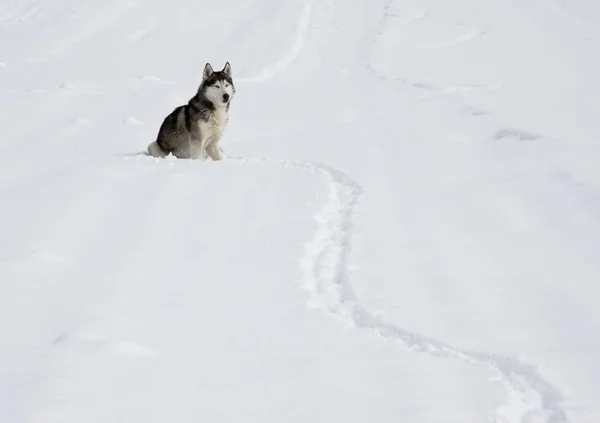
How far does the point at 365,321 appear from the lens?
434 centimetres

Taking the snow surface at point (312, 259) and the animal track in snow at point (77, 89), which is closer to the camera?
the snow surface at point (312, 259)

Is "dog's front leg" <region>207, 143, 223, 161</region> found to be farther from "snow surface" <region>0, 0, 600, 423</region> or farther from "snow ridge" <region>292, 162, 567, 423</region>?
"snow ridge" <region>292, 162, 567, 423</region>

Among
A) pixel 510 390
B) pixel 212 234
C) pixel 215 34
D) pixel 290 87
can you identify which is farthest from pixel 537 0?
pixel 510 390

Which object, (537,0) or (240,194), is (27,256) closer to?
(240,194)

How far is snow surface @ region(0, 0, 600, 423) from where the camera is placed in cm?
346

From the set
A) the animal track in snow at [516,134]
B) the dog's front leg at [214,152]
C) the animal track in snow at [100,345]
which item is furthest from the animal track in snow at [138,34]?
Answer: the animal track in snow at [100,345]

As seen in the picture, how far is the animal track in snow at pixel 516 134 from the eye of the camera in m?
8.52

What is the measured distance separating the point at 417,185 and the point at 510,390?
3966mm

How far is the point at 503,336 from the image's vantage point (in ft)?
13.4

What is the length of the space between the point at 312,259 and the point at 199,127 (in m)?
3.90

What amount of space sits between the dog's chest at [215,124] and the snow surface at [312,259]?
0.50 m

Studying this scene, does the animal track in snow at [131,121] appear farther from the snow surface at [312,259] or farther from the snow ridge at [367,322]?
the snow ridge at [367,322]

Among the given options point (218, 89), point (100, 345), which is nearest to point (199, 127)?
point (218, 89)

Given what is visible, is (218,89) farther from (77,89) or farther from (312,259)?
(77,89)
